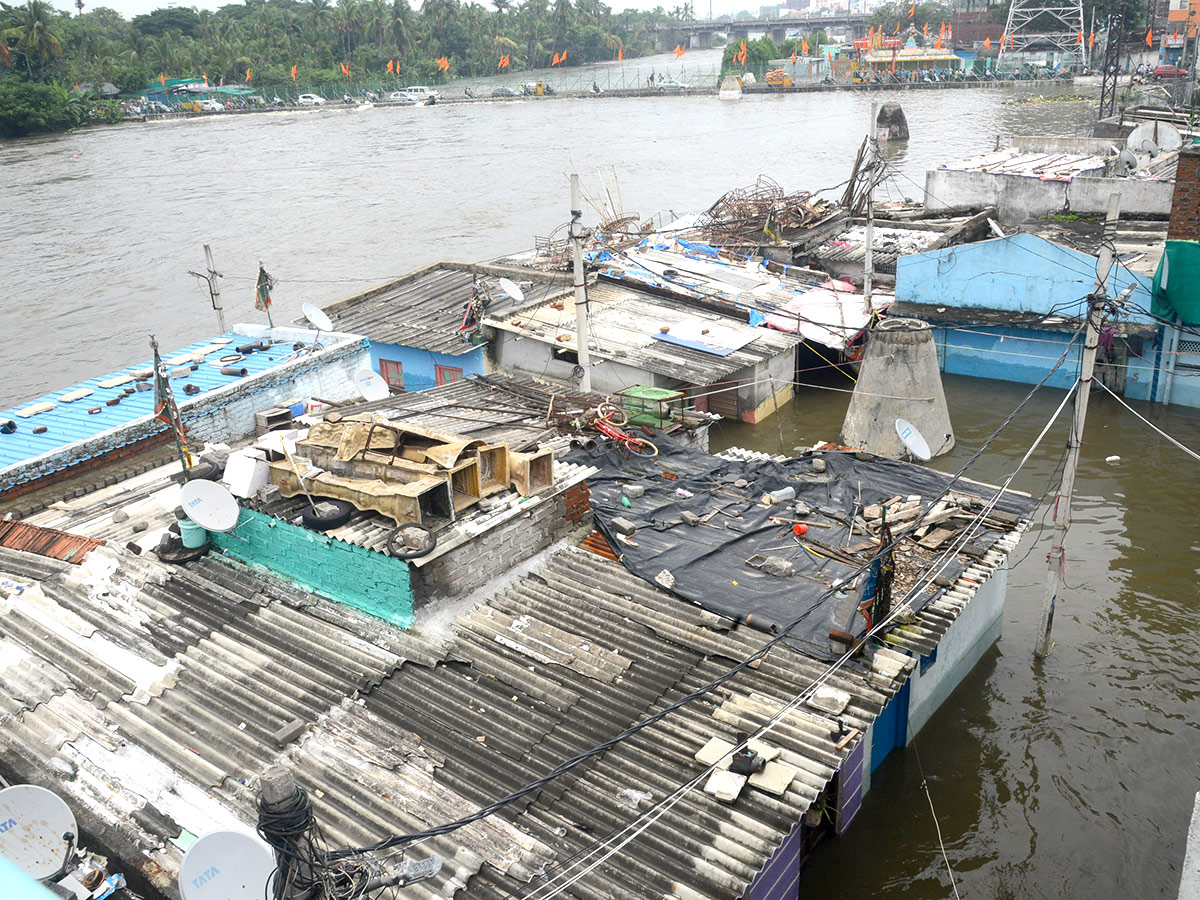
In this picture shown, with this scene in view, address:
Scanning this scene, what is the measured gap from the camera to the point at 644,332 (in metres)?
22.8

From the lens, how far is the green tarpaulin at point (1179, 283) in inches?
746

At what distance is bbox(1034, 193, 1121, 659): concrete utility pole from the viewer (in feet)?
37.4

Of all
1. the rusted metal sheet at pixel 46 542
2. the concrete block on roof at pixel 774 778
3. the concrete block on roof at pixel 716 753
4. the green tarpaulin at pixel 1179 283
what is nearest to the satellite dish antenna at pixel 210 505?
the rusted metal sheet at pixel 46 542

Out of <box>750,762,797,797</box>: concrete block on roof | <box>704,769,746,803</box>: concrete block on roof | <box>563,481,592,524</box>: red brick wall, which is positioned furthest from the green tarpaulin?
<box>704,769,746,803</box>: concrete block on roof

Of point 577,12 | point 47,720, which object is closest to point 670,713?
point 47,720

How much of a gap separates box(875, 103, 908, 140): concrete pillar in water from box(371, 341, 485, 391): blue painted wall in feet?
163

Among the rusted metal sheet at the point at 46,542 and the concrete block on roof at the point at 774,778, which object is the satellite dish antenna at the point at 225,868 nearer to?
the concrete block on roof at the point at 774,778

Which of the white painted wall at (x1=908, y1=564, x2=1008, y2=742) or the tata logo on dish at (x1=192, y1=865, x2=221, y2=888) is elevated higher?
the tata logo on dish at (x1=192, y1=865, x2=221, y2=888)

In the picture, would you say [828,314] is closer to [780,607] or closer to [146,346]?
[780,607]

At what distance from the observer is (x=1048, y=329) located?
872 inches

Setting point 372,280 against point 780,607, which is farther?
point 372,280

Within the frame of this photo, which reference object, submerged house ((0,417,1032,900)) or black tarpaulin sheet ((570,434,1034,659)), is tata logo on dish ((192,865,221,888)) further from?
black tarpaulin sheet ((570,434,1034,659))

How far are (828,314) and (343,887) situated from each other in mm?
20888

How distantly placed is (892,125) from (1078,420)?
5740 centimetres
